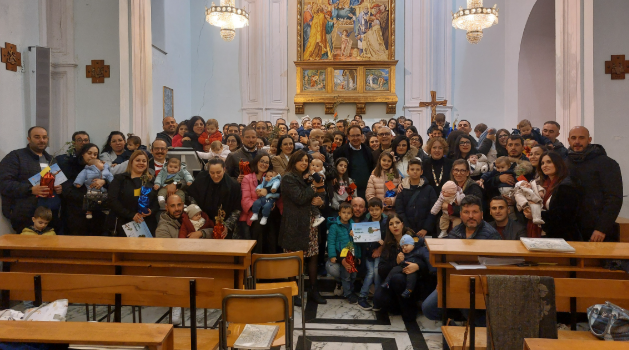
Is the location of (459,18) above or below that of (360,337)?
above

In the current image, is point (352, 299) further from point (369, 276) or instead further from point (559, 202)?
point (559, 202)

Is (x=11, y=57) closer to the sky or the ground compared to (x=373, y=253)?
closer to the sky

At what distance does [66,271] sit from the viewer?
3.90m

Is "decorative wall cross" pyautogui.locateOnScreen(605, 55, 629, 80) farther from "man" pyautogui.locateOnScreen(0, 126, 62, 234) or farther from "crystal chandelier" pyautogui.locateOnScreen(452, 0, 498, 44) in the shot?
"man" pyautogui.locateOnScreen(0, 126, 62, 234)

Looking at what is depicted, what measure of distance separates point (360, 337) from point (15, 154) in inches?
171

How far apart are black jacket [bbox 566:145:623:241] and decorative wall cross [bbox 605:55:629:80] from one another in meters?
2.28

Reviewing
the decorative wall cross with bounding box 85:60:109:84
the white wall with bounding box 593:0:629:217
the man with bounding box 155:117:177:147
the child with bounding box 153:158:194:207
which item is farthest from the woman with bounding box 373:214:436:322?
the decorative wall cross with bounding box 85:60:109:84

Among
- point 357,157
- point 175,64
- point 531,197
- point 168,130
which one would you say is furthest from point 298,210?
point 175,64

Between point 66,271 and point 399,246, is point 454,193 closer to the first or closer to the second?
point 399,246

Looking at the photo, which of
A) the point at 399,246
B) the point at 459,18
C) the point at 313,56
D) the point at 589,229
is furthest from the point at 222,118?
the point at 589,229

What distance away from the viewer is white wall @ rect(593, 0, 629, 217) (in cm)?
604

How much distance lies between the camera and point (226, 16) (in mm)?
9898

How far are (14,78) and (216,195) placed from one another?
9.97ft

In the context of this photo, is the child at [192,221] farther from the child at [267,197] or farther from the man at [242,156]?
the man at [242,156]
